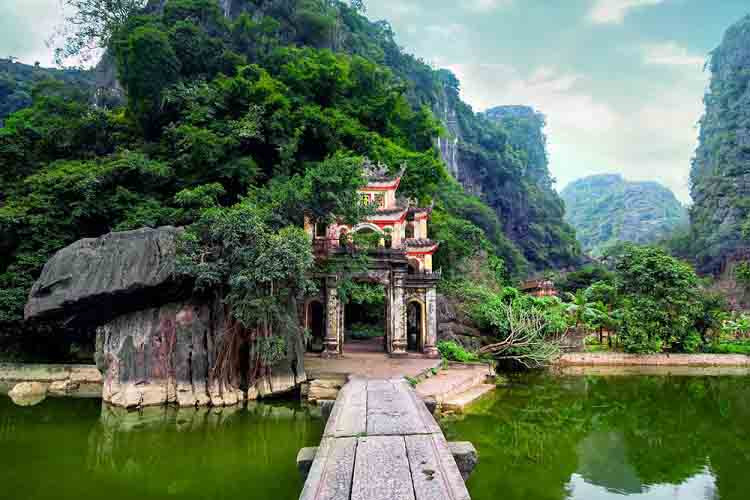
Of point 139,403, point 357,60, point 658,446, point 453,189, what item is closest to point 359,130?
point 357,60

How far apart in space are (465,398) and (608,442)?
3.23m

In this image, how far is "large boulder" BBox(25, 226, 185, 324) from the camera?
34.1 ft

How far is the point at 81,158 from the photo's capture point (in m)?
19.6

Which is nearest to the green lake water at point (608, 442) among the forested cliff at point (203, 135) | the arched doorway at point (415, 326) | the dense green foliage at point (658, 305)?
the arched doorway at point (415, 326)

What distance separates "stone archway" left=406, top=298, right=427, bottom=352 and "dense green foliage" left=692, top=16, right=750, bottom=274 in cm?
2829

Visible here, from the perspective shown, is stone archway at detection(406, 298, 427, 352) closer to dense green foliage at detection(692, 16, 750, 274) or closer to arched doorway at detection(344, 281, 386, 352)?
arched doorway at detection(344, 281, 386, 352)

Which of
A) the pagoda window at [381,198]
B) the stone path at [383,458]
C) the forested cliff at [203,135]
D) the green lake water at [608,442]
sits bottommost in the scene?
the green lake water at [608,442]

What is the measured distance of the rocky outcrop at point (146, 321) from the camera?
10.6m

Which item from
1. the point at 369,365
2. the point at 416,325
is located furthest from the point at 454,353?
the point at 369,365

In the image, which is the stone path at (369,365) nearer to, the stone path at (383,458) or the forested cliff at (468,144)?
the stone path at (383,458)

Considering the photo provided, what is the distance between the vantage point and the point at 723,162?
43875 mm

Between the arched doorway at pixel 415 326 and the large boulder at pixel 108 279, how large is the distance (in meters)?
7.54

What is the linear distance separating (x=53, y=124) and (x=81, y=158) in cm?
164

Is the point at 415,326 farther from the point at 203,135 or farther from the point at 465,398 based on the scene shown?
the point at 203,135
